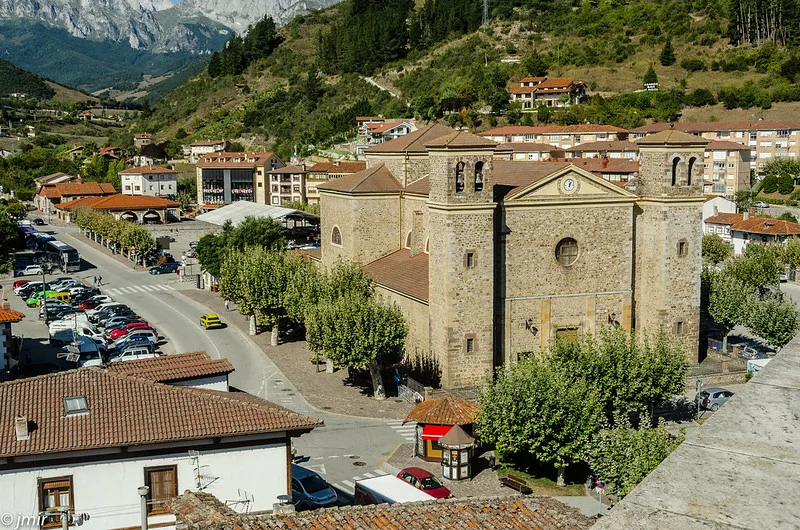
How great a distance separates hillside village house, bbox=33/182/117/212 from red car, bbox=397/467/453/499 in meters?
91.8

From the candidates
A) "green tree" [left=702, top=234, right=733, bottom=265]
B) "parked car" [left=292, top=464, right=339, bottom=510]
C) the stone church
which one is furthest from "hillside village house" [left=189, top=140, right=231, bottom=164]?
"parked car" [left=292, top=464, right=339, bottom=510]

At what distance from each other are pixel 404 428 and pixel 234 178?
3452 inches

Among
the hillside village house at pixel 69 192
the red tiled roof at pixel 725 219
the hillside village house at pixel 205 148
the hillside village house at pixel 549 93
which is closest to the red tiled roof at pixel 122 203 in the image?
the hillside village house at pixel 69 192

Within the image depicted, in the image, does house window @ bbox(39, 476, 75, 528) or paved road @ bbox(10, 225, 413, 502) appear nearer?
house window @ bbox(39, 476, 75, 528)

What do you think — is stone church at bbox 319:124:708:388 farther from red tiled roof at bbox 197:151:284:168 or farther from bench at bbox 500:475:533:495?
red tiled roof at bbox 197:151:284:168

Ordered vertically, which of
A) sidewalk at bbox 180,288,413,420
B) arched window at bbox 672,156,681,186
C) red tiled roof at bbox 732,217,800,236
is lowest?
sidewalk at bbox 180,288,413,420

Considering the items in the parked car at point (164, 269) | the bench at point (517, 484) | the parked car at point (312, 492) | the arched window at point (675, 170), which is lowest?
the bench at point (517, 484)

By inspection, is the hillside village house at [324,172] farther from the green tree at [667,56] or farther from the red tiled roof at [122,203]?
the green tree at [667,56]

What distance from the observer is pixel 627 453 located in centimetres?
2400

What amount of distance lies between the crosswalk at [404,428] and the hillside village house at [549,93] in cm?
8989

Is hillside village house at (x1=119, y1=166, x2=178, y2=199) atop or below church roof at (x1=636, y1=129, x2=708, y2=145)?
below

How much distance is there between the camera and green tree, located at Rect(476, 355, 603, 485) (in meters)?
27.2

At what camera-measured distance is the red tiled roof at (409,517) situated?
48.0 ft

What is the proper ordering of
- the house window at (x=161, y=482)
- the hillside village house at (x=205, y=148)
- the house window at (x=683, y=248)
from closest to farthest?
the house window at (x=161, y=482) < the house window at (x=683, y=248) < the hillside village house at (x=205, y=148)
